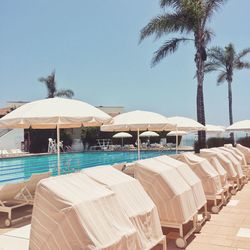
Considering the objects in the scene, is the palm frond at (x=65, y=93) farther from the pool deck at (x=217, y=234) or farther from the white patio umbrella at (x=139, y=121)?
the pool deck at (x=217, y=234)

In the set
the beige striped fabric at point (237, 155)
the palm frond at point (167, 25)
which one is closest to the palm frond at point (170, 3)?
the palm frond at point (167, 25)

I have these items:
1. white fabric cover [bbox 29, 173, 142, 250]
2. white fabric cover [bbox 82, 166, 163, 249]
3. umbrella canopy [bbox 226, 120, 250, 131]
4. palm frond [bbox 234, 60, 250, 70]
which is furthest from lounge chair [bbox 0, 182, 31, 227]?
palm frond [bbox 234, 60, 250, 70]

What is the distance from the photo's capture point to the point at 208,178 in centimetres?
709

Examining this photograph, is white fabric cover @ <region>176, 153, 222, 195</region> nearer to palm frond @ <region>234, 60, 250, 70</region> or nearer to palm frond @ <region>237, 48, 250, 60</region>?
palm frond @ <region>234, 60, 250, 70</region>

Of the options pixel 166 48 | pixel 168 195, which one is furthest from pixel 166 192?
pixel 166 48

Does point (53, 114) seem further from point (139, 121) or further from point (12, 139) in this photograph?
point (12, 139)

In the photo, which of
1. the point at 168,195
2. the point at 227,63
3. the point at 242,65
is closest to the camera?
the point at 168,195

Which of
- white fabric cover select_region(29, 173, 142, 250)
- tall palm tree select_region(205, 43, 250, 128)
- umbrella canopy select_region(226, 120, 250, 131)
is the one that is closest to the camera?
white fabric cover select_region(29, 173, 142, 250)

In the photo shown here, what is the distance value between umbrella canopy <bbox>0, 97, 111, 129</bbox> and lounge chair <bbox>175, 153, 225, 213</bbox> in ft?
7.05

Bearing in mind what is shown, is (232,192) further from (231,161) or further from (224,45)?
(224,45)

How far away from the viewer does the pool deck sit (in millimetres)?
4668

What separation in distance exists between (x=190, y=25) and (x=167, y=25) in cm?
130

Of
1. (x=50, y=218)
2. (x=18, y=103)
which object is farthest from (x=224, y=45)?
(x=50, y=218)

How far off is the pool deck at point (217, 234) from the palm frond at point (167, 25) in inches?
547
